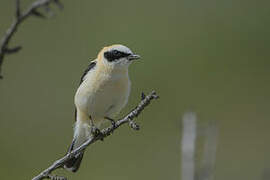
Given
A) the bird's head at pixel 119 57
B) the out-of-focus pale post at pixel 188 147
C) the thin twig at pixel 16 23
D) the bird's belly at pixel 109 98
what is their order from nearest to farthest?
1. the thin twig at pixel 16 23
2. the out-of-focus pale post at pixel 188 147
3. the bird's belly at pixel 109 98
4. the bird's head at pixel 119 57

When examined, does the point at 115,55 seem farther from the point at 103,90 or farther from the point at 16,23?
the point at 16,23

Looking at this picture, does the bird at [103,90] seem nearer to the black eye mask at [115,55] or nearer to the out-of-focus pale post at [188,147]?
the black eye mask at [115,55]

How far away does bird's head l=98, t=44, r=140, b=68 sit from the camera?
11.5 feet

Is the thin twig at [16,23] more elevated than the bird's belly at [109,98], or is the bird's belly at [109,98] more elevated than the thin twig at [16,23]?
the thin twig at [16,23]

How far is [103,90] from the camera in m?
3.35

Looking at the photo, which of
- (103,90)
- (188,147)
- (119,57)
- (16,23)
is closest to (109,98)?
(103,90)

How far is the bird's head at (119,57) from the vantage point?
3.50 meters

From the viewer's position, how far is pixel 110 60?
3.54m

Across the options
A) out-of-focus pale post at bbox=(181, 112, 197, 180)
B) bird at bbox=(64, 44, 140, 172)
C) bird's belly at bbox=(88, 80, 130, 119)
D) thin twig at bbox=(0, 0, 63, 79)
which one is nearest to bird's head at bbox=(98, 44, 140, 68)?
bird at bbox=(64, 44, 140, 172)

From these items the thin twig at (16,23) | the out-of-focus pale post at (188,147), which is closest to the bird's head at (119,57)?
the out-of-focus pale post at (188,147)

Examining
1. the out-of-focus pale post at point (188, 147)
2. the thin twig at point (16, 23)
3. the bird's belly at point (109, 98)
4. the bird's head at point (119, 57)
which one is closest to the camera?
the thin twig at point (16, 23)

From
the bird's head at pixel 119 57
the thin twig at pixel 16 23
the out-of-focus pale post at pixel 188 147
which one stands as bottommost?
the out-of-focus pale post at pixel 188 147

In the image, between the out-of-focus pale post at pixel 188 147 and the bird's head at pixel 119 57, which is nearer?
the out-of-focus pale post at pixel 188 147

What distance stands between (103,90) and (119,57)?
325 millimetres
